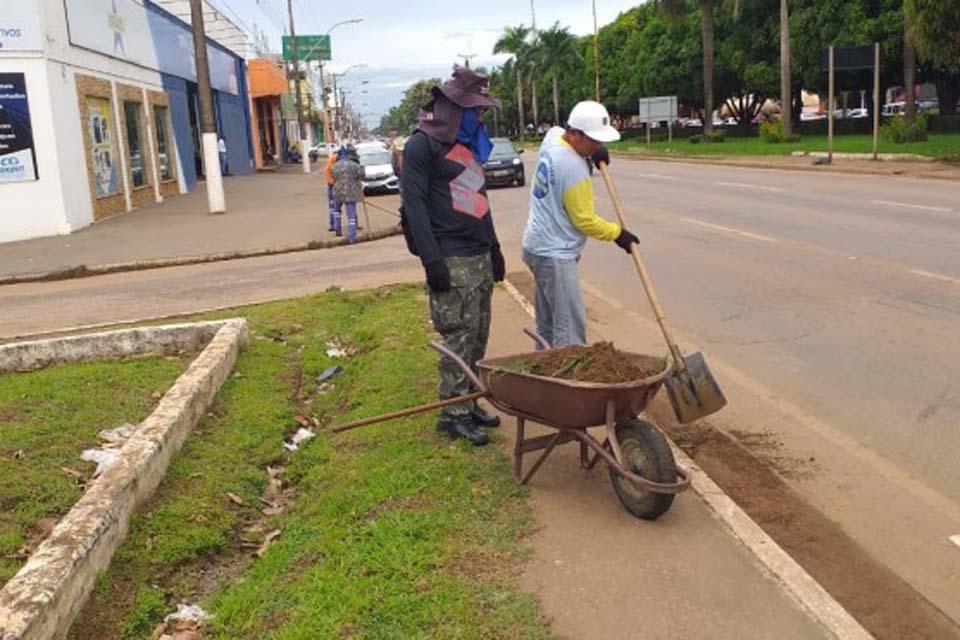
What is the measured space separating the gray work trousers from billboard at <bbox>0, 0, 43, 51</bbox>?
599 inches

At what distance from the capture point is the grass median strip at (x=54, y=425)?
4414mm

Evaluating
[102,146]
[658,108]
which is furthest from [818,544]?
[658,108]

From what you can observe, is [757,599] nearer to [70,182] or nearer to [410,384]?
[410,384]

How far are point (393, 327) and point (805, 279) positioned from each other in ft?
14.3

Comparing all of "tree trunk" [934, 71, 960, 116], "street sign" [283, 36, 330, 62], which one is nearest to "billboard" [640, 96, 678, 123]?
"tree trunk" [934, 71, 960, 116]

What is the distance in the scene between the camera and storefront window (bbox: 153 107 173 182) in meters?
26.8

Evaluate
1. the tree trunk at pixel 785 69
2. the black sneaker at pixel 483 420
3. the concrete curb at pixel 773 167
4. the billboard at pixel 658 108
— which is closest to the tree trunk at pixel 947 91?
the tree trunk at pixel 785 69

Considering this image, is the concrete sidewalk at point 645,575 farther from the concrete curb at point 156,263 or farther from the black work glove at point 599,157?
the concrete curb at point 156,263

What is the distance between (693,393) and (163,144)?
25.8 m

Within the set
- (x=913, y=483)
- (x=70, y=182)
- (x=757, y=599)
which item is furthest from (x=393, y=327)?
(x=70, y=182)

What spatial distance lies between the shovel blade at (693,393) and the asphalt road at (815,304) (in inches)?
28.0

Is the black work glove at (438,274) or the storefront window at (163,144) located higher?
the storefront window at (163,144)

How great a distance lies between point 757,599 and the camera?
337 cm

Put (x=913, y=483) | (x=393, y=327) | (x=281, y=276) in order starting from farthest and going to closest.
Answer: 1. (x=281, y=276)
2. (x=393, y=327)
3. (x=913, y=483)
